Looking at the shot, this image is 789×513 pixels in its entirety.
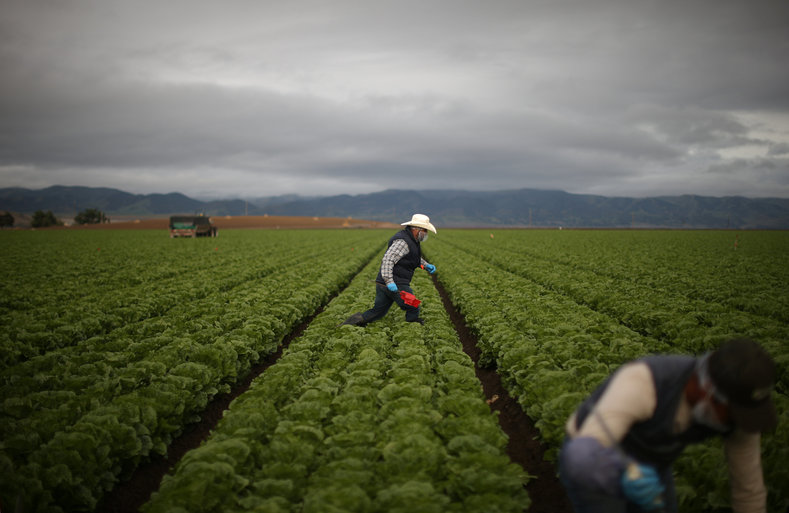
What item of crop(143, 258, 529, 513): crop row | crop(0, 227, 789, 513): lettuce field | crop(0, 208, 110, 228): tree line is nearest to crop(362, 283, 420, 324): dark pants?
crop(0, 227, 789, 513): lettuce field

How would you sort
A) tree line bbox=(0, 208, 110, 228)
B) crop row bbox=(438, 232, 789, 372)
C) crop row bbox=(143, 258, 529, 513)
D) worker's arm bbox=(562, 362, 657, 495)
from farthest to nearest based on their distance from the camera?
tree line bbox=(0, 208, 110, 228) < crop row bbox=(438, 232, 789, 372) < crop row bbox=(143, 258, 529, 513) < worker's arm bbox=(562, 362, 657, 495)

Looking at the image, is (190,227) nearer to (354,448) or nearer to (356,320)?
(356,320)

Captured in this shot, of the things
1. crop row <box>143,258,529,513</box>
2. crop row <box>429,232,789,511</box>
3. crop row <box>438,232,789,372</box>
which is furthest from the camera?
crop row <box>438,232,789,372</box>

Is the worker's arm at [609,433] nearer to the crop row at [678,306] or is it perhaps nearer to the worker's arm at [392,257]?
the crop row at [678,306]

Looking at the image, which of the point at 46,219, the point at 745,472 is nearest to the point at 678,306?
the point at 745,472

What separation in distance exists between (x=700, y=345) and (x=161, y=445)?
998 cm

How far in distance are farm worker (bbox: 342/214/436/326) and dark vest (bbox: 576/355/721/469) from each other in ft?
21.8

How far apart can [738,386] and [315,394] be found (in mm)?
4960

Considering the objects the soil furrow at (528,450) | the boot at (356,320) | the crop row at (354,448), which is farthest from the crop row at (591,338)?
the boot at (356,320)

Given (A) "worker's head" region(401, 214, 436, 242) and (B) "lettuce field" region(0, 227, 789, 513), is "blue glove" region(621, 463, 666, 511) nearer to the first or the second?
(B) "lettuce field" region(0, 227, 789, 513)

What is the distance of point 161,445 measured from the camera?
5.56m

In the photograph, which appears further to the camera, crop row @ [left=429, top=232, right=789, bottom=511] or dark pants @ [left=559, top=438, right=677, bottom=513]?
crop row @ [left=429, top=232, right=789, bottom=511]

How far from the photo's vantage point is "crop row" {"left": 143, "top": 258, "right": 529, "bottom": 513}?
157 inches

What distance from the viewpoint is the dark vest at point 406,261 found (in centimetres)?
962
